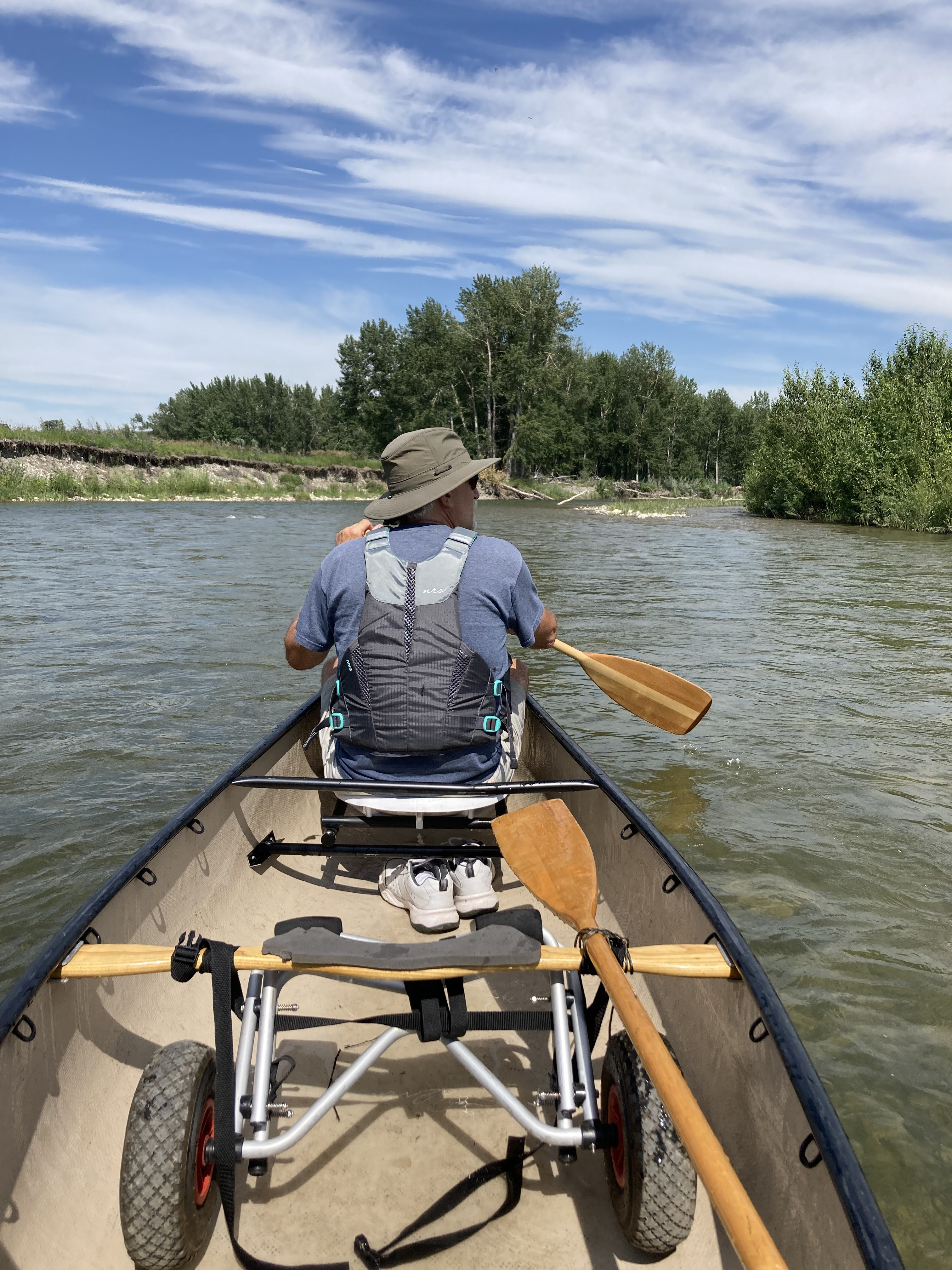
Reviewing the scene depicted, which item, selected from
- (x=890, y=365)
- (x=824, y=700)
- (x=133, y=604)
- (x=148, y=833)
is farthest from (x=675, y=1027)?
(x=890, y=365)

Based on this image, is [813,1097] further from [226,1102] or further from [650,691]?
[650,691]

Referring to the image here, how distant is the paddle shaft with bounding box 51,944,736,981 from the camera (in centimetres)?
173

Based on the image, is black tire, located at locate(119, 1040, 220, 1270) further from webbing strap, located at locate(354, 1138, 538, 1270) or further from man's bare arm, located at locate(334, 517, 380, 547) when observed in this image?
man's bare arm, located at locate(334, 517, 380, 547)

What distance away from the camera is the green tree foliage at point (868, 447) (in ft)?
86.5

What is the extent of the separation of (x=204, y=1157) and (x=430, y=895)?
117 centimetres

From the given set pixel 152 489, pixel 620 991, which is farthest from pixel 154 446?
pixel 620 991

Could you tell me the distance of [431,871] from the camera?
2873mm

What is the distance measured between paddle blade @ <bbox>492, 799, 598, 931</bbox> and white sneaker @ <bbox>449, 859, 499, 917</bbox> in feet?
1.56

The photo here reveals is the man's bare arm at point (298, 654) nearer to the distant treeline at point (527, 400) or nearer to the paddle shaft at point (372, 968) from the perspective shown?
the paddle shaft at point (372, 968)

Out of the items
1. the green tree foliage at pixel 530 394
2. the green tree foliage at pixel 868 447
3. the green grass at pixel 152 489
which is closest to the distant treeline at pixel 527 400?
the green tree foliage at pixel 530 394

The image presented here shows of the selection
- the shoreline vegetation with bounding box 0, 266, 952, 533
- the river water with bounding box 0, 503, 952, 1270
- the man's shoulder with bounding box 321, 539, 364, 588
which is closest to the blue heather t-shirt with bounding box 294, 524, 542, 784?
the man's shoulder with bounding box 321, 539, 364, 588

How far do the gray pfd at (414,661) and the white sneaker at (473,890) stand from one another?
1.30 ft

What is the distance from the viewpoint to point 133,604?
11.2 m

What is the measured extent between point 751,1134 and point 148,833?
138 inches
